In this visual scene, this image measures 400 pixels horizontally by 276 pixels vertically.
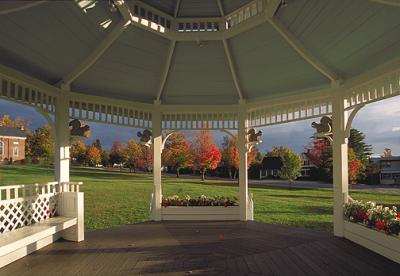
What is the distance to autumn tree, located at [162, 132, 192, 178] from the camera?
982 inches

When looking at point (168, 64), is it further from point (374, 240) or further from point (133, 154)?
point (133, 154)

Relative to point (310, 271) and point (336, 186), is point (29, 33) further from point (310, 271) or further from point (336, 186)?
point (336, 186)

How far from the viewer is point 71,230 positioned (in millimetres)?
6293

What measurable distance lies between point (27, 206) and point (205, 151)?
19.3m

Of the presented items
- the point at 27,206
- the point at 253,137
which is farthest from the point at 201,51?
the point at 27,206

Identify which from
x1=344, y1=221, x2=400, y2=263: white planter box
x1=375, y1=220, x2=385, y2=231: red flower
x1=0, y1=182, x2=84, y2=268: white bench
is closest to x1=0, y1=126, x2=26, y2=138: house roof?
x1=0, y1=182, x2=84, y2=268: white bench

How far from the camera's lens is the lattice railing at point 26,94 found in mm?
5543

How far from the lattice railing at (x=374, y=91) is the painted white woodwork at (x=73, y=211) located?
6.08 meters

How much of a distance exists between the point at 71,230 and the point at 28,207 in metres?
1.05

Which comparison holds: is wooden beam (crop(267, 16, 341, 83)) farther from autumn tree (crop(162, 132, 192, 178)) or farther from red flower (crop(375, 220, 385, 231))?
autumn tree (crop(162, 132, 192, 178))

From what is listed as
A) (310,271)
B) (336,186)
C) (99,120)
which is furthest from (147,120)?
(310,271)

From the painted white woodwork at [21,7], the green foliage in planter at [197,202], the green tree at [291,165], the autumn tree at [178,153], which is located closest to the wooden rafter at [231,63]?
the green foliage in planter at [197,202]

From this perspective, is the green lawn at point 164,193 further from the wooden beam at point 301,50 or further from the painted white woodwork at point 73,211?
the wooden beam at point 301,50

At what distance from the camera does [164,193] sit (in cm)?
1944
